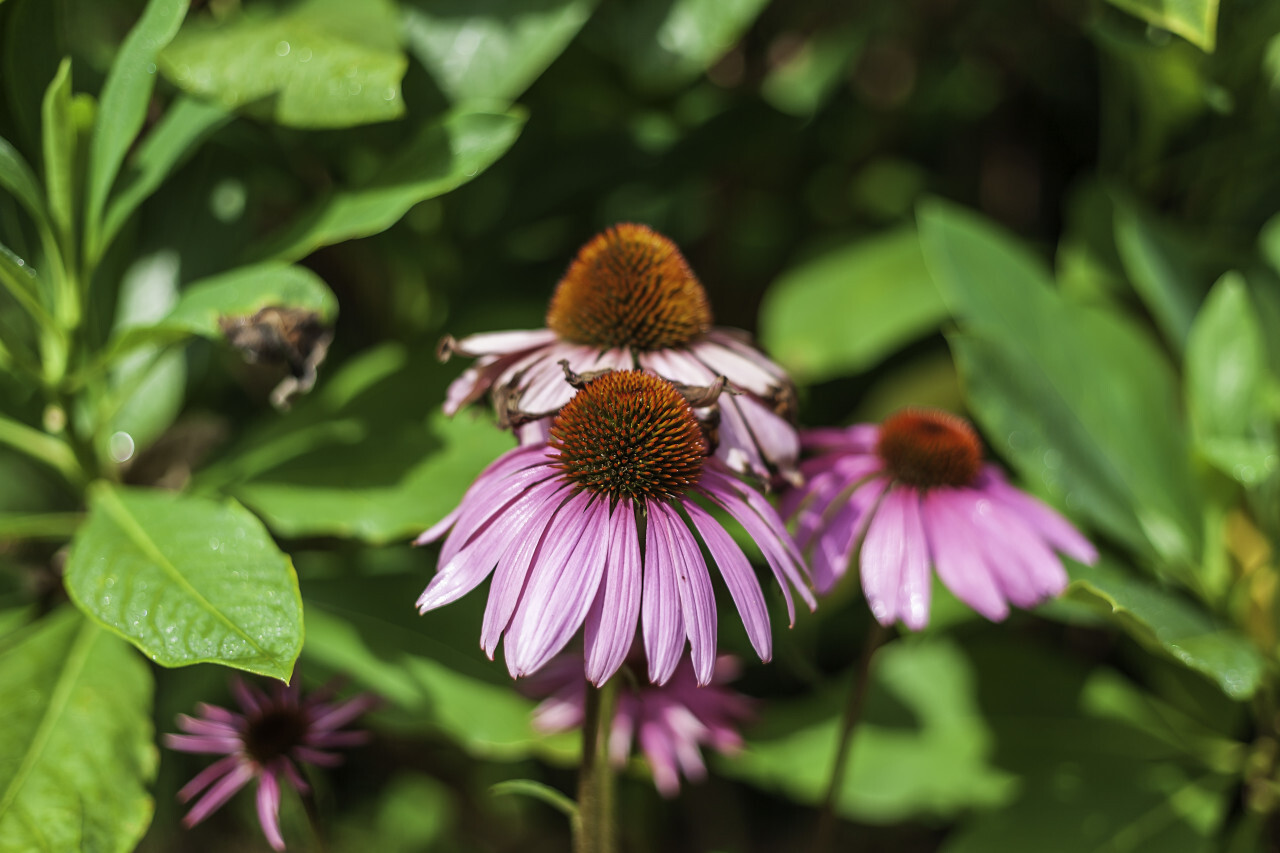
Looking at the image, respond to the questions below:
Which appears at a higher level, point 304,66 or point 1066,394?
point 304,66

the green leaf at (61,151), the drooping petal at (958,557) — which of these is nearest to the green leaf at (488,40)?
the green leaf at (61,151)

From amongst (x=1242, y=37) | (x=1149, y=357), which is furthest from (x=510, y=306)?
(x=1242, y=37)

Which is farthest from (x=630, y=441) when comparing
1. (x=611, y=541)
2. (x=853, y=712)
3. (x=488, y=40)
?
(x=488, y=40)

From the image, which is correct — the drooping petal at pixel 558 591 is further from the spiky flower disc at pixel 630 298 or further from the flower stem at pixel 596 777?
the spiky flower disc at pixel 630 298

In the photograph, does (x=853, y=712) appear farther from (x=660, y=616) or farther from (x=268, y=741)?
(x=268, y=741)

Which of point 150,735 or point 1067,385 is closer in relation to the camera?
point 150,735

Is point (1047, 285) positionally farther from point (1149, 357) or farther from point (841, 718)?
point (841, 718)
